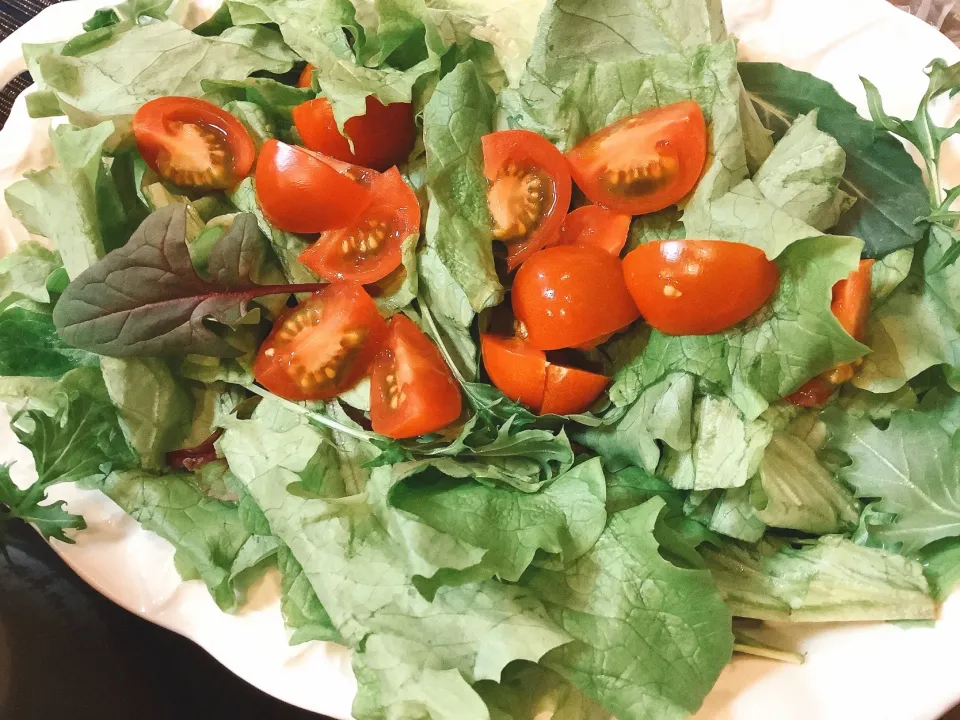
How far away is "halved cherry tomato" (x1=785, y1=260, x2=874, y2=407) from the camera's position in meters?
1.09

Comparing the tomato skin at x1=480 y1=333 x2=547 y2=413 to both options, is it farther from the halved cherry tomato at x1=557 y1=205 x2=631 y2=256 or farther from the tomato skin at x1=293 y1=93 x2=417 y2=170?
the tomato skin at x1=293 y1=93 x2=417 y2=170

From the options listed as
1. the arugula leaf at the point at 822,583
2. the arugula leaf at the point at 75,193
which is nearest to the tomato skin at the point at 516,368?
the arugula leaf at the point at 822,583

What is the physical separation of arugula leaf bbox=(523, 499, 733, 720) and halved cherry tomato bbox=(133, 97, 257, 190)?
0.94m

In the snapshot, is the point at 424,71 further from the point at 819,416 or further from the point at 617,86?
the point at 819,416

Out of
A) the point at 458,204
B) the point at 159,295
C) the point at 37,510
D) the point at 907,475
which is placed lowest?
the point at 37,510

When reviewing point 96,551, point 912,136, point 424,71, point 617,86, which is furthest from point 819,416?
point 96,551

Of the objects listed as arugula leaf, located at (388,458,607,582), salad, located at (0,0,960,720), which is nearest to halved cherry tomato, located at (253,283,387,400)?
salad, located at (0,0,960,720)

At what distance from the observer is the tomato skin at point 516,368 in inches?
44.9

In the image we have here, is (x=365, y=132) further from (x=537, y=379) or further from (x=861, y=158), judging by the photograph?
(x=861, y=158)

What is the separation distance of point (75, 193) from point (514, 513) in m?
0.89

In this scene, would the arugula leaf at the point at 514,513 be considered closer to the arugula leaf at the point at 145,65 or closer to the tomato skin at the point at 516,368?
the tomato skin at the point at 516,368

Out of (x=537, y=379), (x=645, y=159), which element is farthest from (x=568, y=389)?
(x=645, y=159)

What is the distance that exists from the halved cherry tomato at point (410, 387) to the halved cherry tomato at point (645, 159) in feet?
1.25

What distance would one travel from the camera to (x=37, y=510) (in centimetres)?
121
